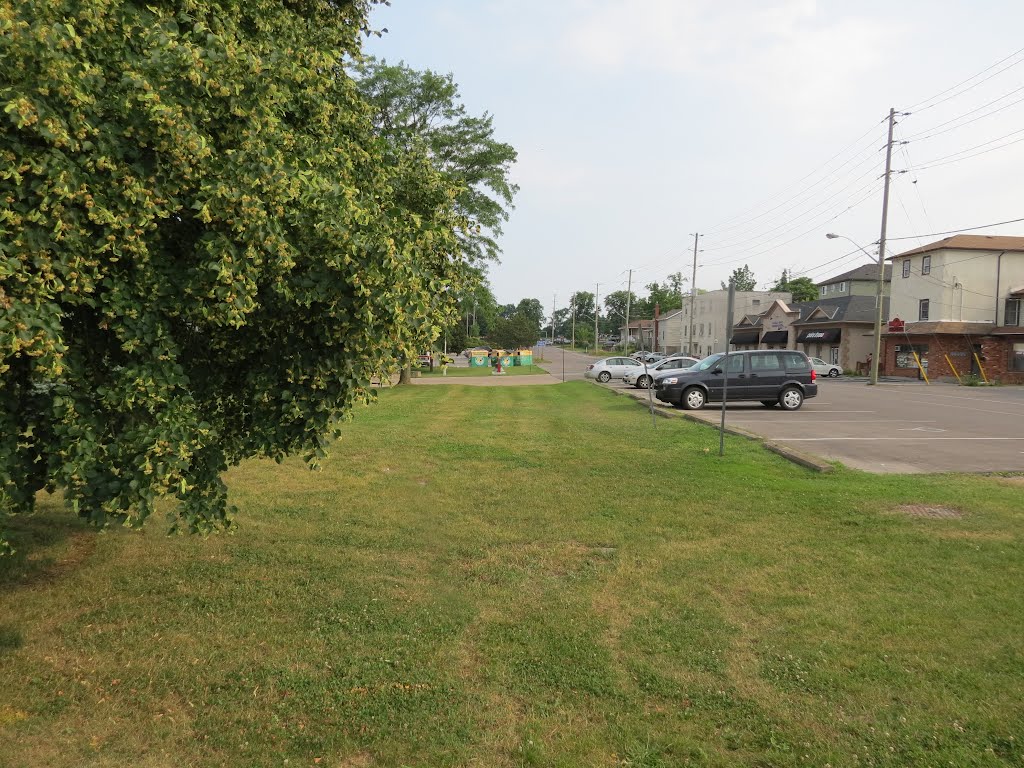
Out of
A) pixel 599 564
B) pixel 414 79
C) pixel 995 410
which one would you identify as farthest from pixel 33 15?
pixel 414 79

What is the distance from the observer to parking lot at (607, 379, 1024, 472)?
1126cm

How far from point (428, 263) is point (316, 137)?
120 cm

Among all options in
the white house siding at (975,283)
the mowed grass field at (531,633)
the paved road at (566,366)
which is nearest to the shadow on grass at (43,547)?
the mowed grass field at (531,633)

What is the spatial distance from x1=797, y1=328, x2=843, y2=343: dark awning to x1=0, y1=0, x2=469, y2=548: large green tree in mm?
55798

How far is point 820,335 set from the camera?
55.8 m

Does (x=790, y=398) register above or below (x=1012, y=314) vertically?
below

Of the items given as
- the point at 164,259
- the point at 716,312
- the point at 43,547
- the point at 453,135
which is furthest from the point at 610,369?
the point at 716,312

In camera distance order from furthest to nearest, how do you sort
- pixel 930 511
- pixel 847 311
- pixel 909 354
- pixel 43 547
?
pixel 847 311, pixel 909 354, pixel 930 511, pixel 43 547

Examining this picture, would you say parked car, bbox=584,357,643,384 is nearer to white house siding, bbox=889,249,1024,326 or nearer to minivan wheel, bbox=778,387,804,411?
minivan wheel, bbox=778,387,804,411

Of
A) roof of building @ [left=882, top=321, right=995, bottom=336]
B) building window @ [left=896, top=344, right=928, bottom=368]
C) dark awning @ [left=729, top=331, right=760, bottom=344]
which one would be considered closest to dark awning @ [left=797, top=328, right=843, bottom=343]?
building window @ [left=896, top=344, right=928, bottom=368]

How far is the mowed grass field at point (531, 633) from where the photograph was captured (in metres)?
3.52

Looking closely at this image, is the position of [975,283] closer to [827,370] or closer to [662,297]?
[827,370]

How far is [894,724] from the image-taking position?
3.57 metres

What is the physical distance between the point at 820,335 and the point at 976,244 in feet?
43.0
